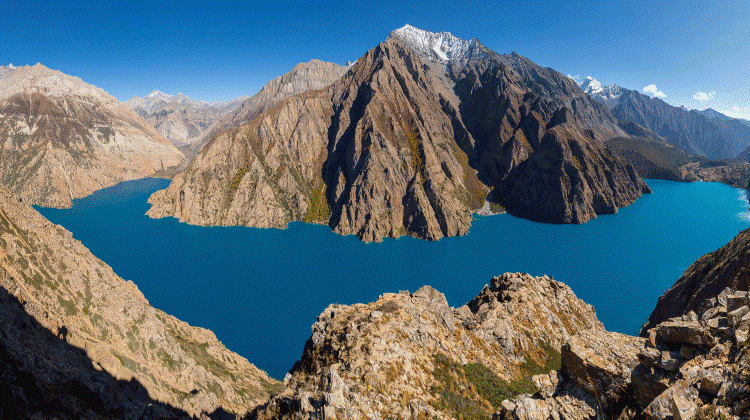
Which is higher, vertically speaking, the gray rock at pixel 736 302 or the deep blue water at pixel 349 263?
the deep blue water at pixel 349 263

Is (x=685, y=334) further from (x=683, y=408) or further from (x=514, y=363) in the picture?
(x=514, y=363)

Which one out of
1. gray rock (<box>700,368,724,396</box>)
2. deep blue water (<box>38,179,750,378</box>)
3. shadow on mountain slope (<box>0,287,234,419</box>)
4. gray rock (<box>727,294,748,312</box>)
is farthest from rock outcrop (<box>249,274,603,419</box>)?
deep blue water (<box>38,179,750,378</box>)

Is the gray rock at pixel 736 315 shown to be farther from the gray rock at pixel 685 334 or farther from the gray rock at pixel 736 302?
the gray rock at pixel 685 334

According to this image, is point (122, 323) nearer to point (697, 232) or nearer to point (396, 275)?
point (396, 275)

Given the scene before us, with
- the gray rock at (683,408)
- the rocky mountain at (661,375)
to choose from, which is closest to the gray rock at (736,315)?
the rocky mountain at (661,375)

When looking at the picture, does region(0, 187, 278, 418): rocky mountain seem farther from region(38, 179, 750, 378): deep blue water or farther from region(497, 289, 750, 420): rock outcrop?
region(497, 289, 750, 420): rock outcrop

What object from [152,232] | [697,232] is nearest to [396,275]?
[152,232]
